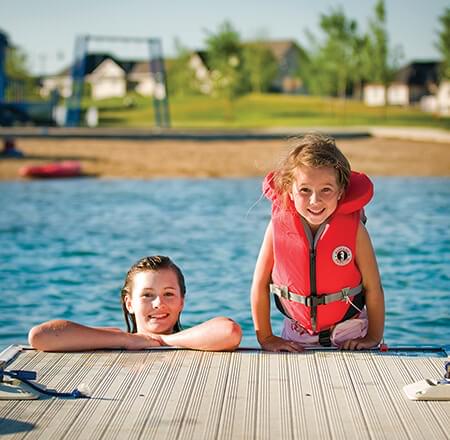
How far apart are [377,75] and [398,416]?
47.4 metres

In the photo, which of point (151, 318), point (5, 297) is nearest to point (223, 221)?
point (5, 297)

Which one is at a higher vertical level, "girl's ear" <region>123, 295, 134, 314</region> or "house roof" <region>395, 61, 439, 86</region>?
"girl's ear" <region>123, 295, 134, 314</region>

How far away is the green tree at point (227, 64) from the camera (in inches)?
1925

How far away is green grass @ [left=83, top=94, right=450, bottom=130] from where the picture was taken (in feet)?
153

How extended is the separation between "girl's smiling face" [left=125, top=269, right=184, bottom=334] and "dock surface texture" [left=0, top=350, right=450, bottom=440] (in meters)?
0.31

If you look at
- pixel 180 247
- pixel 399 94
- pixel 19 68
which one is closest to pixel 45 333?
pixel 180 247

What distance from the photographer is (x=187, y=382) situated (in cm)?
398

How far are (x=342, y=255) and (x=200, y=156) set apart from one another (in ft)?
57.9

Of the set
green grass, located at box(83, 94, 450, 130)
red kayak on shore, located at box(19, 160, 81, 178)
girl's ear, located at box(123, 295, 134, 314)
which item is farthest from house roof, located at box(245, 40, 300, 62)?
girl's ear, located at box(123, 295, 134, 314)

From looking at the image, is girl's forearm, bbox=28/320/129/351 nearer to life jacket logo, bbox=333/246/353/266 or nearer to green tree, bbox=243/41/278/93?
life jacket logo, bbox=333/246/353/266

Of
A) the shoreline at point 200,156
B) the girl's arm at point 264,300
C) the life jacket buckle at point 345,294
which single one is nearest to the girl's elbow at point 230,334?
the girl's arm at point 264,300

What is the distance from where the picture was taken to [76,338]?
14.6 feet

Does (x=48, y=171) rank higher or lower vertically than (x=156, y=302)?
lower

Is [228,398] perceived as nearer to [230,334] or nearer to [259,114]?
[230,334]
